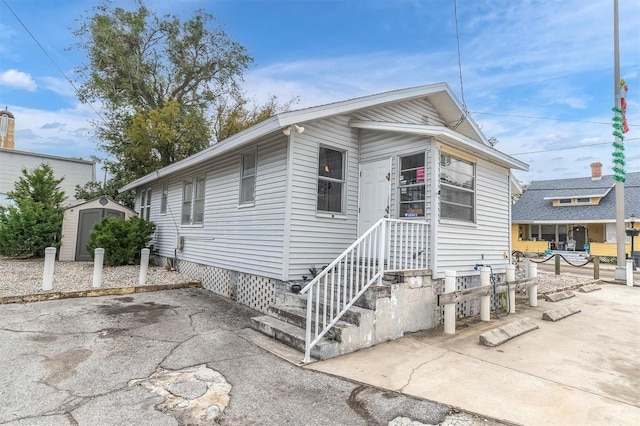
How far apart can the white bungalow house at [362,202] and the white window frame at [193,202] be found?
1271 millimetres

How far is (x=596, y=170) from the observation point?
25.2 meters

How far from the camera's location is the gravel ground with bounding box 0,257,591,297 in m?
7.29

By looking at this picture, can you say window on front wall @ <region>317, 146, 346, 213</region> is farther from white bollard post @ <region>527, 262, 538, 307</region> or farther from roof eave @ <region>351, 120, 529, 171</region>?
white bollard post @ <region>527, 262, 538, 307</region>

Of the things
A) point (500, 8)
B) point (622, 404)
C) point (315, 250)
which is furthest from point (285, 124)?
point (500, 8)

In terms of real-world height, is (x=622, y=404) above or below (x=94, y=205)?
below

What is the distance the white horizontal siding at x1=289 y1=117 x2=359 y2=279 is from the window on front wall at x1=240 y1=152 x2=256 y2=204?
54.8 inches

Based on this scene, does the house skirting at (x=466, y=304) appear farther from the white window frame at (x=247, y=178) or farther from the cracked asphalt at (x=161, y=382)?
the white window frame at (x=247, y=178)

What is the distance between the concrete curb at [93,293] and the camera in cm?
637

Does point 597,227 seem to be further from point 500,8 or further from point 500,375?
point 500,375

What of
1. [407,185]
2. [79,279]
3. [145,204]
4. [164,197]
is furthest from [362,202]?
[145,204]

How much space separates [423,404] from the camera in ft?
10.0

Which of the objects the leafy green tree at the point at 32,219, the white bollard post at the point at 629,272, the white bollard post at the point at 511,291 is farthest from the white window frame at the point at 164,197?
the white bollard post at the point at 629,272

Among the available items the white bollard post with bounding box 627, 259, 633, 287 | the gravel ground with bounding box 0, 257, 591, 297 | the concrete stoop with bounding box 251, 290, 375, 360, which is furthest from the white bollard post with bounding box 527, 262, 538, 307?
the white bollard post with bounding box 627, 259, 633, 287

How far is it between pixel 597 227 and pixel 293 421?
2755 cm
